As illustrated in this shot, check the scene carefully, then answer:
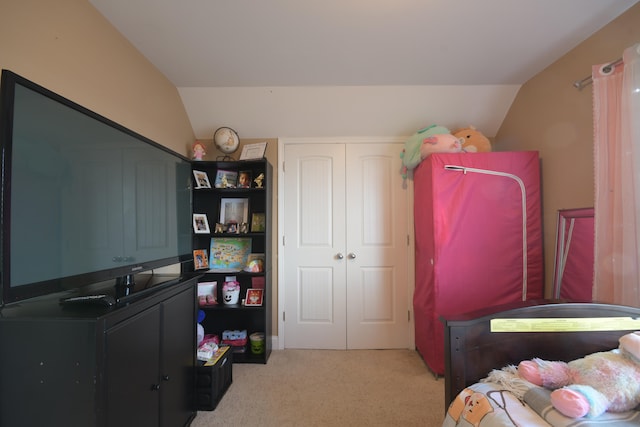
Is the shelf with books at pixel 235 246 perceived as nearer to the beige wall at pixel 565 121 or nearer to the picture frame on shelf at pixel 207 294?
the picture frame on shelf at pixel 207 294

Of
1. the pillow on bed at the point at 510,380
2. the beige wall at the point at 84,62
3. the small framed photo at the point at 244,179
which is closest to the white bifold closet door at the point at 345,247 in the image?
the small framed photo at the point at 244,179

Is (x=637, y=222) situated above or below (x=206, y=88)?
below

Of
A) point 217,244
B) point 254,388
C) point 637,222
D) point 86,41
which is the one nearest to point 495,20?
point 637,222

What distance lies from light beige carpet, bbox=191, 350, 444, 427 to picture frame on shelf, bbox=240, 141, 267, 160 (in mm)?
1830

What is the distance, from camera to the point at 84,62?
1.44 meters

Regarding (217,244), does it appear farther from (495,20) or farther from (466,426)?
(495,20)

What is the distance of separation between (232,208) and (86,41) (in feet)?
4.89

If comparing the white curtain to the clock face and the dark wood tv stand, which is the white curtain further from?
the clock face

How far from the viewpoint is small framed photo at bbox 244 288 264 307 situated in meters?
2.42

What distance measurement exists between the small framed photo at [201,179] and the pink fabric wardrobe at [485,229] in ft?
6.26

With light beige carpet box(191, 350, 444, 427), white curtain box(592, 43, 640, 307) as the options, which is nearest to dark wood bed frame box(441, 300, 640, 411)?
white curtain box(592, 43, 640, 307)

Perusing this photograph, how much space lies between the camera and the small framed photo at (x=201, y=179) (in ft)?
7.74

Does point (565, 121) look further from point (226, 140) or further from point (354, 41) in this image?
point (226, 140)

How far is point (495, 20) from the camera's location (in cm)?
158
